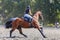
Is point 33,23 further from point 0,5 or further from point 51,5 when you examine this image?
point 0,5

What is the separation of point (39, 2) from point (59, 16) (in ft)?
15.9

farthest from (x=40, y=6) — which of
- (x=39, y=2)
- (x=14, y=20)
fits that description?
(x=14, y=20)

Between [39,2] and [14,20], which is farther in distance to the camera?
[39,2]

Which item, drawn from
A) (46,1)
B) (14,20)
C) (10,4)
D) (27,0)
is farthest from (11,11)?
(14,20)

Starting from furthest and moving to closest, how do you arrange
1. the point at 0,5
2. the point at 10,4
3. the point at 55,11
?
the point at 0,5, the point at 10,4, the point at 55,11

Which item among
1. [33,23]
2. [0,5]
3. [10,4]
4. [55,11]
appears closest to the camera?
[33,23]

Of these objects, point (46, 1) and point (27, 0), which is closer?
point (46, 1)

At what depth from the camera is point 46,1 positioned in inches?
A: 2095

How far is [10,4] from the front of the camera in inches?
2493

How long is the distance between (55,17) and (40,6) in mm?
3636

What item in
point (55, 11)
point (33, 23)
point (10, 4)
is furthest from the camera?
point (10, 4)

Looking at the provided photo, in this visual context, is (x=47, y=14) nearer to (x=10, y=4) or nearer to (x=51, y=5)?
(x=51, y=5)

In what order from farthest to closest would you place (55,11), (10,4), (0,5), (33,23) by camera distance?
1. (0,5)
2. (10,4)
3. (55,11)
4. (33,23)

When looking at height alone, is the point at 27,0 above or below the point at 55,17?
above
